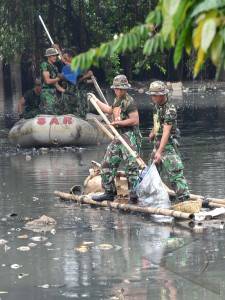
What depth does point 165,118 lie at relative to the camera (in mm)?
10375

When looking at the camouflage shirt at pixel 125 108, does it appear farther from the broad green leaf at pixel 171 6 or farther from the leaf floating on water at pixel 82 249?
the broad green leaf at pixel 171 6

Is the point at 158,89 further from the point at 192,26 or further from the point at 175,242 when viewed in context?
the point at 192,26

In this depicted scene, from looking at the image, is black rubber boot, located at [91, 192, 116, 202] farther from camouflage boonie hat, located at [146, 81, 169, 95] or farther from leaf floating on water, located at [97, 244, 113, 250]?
leaf floating on water, located at [97, 244, 113, 250]

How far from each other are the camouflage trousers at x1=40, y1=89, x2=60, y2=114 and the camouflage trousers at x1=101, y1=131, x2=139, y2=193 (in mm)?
7332

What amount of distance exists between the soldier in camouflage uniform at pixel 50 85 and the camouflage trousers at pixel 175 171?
7217 mm

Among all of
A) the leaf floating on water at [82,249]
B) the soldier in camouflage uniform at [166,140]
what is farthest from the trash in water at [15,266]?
the soldier in camouflage uniform at [166,140]

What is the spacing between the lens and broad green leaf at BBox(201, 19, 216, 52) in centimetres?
327

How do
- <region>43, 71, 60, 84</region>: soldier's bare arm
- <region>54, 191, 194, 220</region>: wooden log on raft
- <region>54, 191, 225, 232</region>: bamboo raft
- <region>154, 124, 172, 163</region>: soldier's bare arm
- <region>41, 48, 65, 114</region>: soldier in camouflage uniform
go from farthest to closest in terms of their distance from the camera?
<region>43, 71, 60, 84</region>: soldier's bare arm → <region>41, 48, 65, 114</region>: soldier in camouflage uniform → <region>154, 124, 172, 163</region>: soldier's bare arm → <region>54, 191, 194, 220</region>: wooden log on raft → <region>54, 191, 225, 232</region>: bamboo raft

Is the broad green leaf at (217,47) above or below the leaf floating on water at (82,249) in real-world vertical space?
above

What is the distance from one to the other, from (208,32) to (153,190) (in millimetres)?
7184

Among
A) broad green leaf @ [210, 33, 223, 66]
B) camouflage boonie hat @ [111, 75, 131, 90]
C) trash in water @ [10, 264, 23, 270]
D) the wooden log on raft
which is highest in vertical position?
broad green leaf @ [210, 33, 223, 66]

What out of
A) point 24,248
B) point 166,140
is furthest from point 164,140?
point 24,248

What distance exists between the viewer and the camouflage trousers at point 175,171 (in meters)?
10.4

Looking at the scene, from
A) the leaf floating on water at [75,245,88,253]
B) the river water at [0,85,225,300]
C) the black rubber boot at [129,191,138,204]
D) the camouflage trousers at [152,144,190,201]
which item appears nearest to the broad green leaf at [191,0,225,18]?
the river water at [0,85,225,300]
